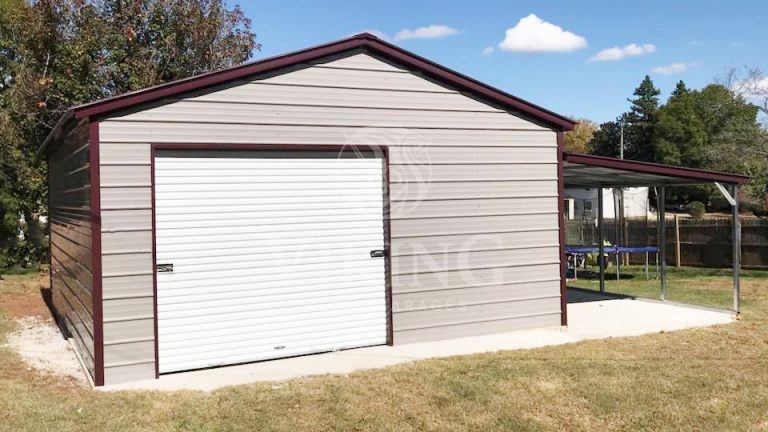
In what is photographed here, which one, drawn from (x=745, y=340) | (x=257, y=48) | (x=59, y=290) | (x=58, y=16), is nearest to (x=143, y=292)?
(x=59, y=290)

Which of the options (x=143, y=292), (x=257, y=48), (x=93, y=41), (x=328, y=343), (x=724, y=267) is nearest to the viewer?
(x=143, y=292)

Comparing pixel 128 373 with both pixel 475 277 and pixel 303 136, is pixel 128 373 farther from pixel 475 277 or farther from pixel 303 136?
pixel 475 277

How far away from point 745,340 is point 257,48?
15.1 metres

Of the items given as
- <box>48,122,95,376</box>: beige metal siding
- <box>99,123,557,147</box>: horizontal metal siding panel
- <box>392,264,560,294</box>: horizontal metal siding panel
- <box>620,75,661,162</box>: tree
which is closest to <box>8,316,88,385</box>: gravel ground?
<box>48,122,95,376</box>: beige metal siding

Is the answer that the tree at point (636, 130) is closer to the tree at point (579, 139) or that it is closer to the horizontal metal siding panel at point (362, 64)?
the tree at point (579, 139)

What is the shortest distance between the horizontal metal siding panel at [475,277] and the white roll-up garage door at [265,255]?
0.33 metres

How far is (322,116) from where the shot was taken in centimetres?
737

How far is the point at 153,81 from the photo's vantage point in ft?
53.8

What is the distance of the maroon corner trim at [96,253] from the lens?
6254 millimetres

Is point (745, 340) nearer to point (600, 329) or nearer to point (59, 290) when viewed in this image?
point (600, 329)

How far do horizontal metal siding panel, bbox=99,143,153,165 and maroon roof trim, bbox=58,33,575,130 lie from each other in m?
0.22

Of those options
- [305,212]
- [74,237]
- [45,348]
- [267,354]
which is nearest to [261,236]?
[305,212]

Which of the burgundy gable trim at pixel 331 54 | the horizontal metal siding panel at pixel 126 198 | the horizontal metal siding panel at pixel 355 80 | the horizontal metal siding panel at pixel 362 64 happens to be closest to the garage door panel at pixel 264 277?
the horizontal metal siding panel at pixel 126 198

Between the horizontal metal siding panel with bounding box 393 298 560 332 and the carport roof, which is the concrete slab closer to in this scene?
the horizontal metal siding panel with bounding box 393 298 560 332
